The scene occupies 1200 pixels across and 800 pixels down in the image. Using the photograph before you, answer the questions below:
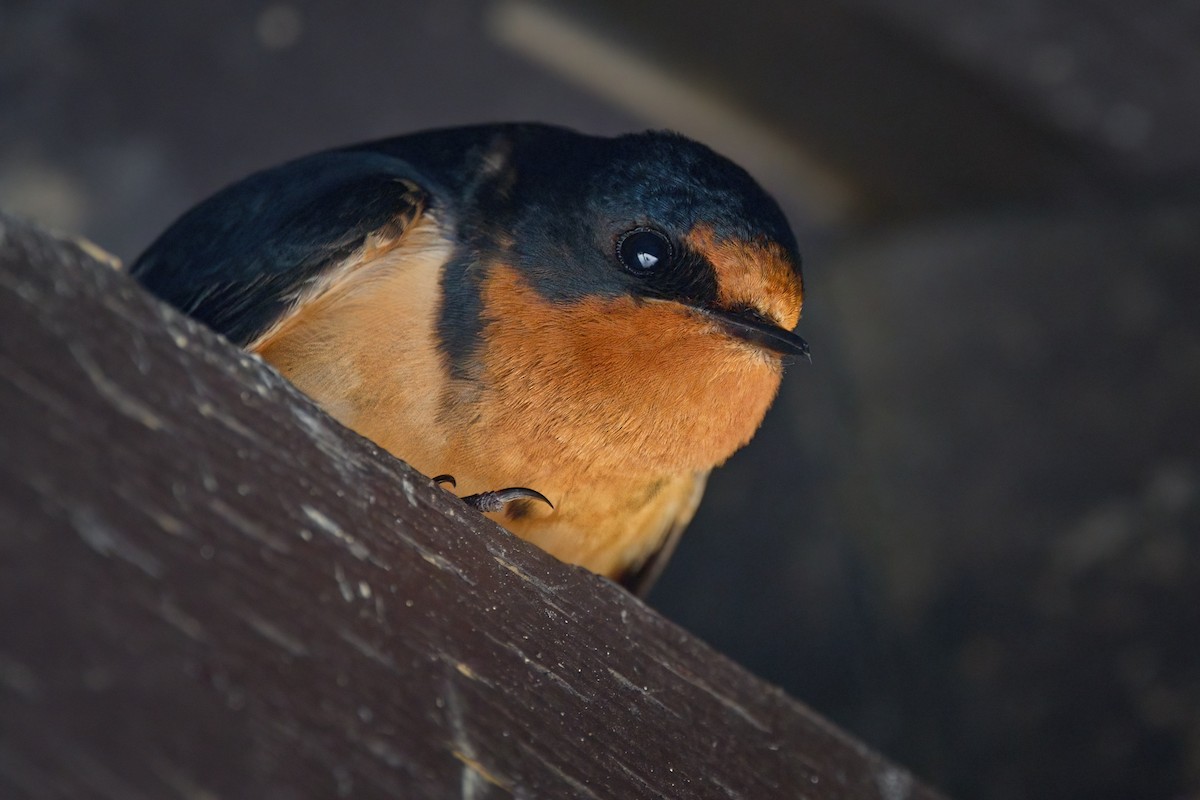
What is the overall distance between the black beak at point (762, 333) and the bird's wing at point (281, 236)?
43 centimetres

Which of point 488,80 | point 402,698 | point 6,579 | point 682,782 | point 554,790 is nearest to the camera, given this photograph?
point 6,579

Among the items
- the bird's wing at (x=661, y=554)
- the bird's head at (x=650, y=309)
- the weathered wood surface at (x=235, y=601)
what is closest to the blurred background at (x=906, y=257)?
the bird's wing at (x=661, y=554)

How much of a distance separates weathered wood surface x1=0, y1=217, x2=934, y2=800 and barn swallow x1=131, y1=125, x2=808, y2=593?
1.46 feet

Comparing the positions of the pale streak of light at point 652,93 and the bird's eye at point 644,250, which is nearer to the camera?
the bird's eye at point 644,250

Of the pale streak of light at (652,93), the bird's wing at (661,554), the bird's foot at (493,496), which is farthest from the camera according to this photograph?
the pale streak of light at (652,93)

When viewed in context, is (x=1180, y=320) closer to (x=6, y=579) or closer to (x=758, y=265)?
(x=758, y=265)

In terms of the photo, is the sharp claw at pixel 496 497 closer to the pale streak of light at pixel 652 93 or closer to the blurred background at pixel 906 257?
the blurred background at pixel 906 257

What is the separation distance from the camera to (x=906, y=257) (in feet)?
10.5

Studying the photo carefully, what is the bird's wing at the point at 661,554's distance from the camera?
2.27 m

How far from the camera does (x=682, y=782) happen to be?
1.36m

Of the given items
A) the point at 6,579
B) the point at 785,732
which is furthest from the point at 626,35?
the point at 6,579

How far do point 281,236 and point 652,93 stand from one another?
1.43 metres

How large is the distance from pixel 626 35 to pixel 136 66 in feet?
3.25

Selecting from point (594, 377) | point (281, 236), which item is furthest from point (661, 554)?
point (281, 236)
